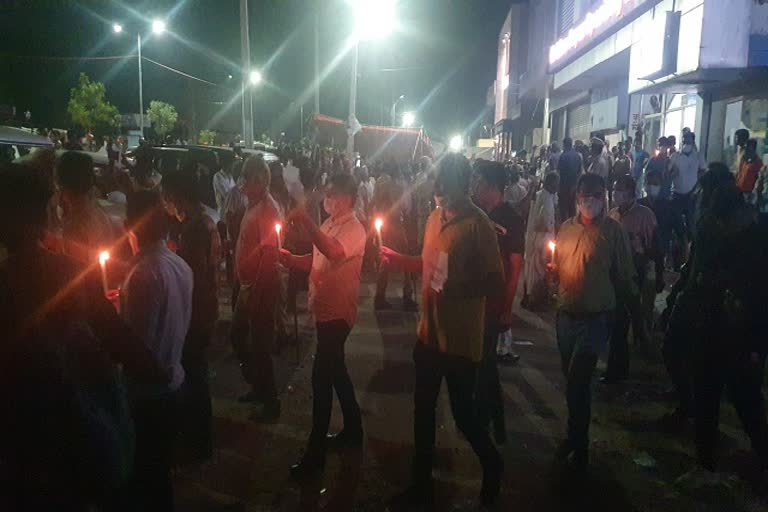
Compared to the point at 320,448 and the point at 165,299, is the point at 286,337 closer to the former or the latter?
the point at 320,448

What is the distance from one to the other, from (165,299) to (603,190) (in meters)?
3.10

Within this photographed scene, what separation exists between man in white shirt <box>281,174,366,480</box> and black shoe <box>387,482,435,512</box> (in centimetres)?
67

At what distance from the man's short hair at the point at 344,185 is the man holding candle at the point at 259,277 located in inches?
32.2

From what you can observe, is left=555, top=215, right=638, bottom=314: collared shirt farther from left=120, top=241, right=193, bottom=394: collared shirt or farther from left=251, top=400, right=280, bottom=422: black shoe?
left=120, top=241, right=193, bottom=394: collared shirt

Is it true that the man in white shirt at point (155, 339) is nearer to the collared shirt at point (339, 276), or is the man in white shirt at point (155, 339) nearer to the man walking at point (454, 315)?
the collared shirt at point (339, 276)

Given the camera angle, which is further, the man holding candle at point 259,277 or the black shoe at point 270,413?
the black shoe at point 270,413

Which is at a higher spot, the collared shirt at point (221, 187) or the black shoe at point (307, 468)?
the collared shirt at point (221, 187)

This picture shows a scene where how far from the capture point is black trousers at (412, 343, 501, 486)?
168 inches

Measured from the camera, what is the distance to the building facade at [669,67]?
12.5 meters

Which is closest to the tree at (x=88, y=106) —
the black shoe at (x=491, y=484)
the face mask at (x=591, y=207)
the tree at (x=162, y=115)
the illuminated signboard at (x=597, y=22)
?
the tree at (x=162, y=115)

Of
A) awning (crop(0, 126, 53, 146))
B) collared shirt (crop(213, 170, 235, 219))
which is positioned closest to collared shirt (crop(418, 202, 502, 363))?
collared shirt (crop(213, 170, 235, 219))

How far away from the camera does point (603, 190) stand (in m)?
4.93

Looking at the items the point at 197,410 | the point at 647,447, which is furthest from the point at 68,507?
the point at 647,447

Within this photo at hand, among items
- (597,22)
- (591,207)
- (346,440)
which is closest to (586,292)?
(591,207)
